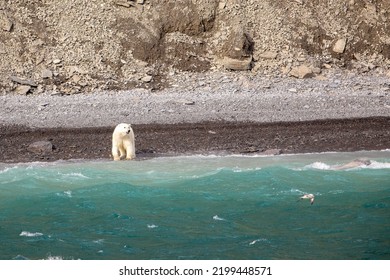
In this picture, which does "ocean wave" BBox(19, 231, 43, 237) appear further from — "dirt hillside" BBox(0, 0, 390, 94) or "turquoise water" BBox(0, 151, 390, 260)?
"dirt hillside" BBox(0, 0, 390, 94)

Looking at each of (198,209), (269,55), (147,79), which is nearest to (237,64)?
(269,55)

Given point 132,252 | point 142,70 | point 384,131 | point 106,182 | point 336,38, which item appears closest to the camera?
point 132,252

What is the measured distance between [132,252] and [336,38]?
19642mm

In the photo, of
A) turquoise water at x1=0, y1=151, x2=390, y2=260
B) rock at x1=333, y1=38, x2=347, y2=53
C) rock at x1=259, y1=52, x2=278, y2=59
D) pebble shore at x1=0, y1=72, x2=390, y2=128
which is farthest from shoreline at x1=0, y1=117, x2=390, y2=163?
rock at x1=333, y1=38, x2=347, y2=53

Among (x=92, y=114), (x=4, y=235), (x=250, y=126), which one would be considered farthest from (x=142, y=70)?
(x=4, y=235)

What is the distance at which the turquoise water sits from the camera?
1834 centimetres

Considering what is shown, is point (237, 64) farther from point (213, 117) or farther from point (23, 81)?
point (23, 81)

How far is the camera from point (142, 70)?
3309 cm

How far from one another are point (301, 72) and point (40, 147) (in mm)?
11305

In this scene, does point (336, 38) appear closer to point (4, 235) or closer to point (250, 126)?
point (250, 126)

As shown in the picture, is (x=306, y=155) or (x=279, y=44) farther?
(x=279, y=44)

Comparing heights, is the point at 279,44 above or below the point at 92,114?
above

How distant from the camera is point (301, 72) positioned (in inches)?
1309

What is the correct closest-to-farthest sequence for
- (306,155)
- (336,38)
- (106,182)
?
(106,182) → (306,155) → (336,38)
